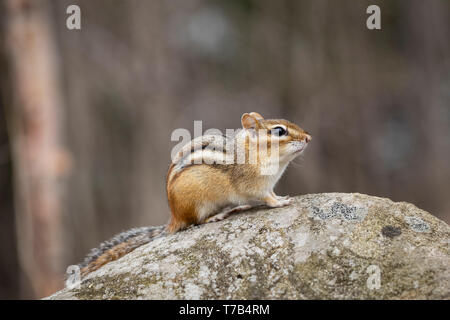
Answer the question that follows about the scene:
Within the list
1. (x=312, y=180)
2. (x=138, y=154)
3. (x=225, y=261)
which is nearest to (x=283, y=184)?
(x=312, y=180)

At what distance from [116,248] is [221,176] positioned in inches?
39.5

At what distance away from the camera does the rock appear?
300 centimetres

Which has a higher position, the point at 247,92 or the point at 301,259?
the point at 247,92

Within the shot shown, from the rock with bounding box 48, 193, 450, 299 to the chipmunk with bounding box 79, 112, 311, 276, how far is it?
0.28 meters

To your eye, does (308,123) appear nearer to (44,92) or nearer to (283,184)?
(283,184)

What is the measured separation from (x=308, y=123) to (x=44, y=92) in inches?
224

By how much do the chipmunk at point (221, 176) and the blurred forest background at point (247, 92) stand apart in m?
6.55

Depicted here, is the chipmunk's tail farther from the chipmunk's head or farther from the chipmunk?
the chipmunk's head

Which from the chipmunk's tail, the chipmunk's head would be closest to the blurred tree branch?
the chipmunk's tail

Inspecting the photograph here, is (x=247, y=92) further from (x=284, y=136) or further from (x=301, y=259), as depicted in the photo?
(x=301, y=259)

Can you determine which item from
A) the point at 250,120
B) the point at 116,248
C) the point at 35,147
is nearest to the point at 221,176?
the point at 250,120

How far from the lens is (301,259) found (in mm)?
3215

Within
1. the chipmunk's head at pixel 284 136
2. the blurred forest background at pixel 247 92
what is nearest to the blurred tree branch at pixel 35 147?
the blurred forest background at pixel 247 92

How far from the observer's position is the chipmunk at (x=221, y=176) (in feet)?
13.1
